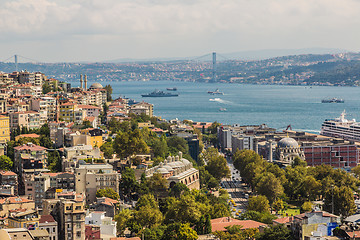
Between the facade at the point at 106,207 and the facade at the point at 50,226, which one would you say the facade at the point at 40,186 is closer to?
the facade at the point at 106,207

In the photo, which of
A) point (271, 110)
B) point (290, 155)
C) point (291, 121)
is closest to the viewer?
point (290, 155)

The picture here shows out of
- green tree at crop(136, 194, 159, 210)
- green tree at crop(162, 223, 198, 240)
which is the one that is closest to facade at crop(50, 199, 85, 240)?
green tree at crop(162, 223, 198, 240)

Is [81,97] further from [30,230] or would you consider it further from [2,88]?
[30,230]

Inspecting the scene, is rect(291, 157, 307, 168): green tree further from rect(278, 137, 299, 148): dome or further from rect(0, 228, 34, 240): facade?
rect(0, 228, 34, 240): facade

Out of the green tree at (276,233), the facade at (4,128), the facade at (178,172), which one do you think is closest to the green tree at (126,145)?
the facade at (178,172)

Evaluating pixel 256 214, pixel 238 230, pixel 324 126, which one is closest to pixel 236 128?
pixel 324 126

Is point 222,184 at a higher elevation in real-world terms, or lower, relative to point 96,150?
lower

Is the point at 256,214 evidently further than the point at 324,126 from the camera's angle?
No
